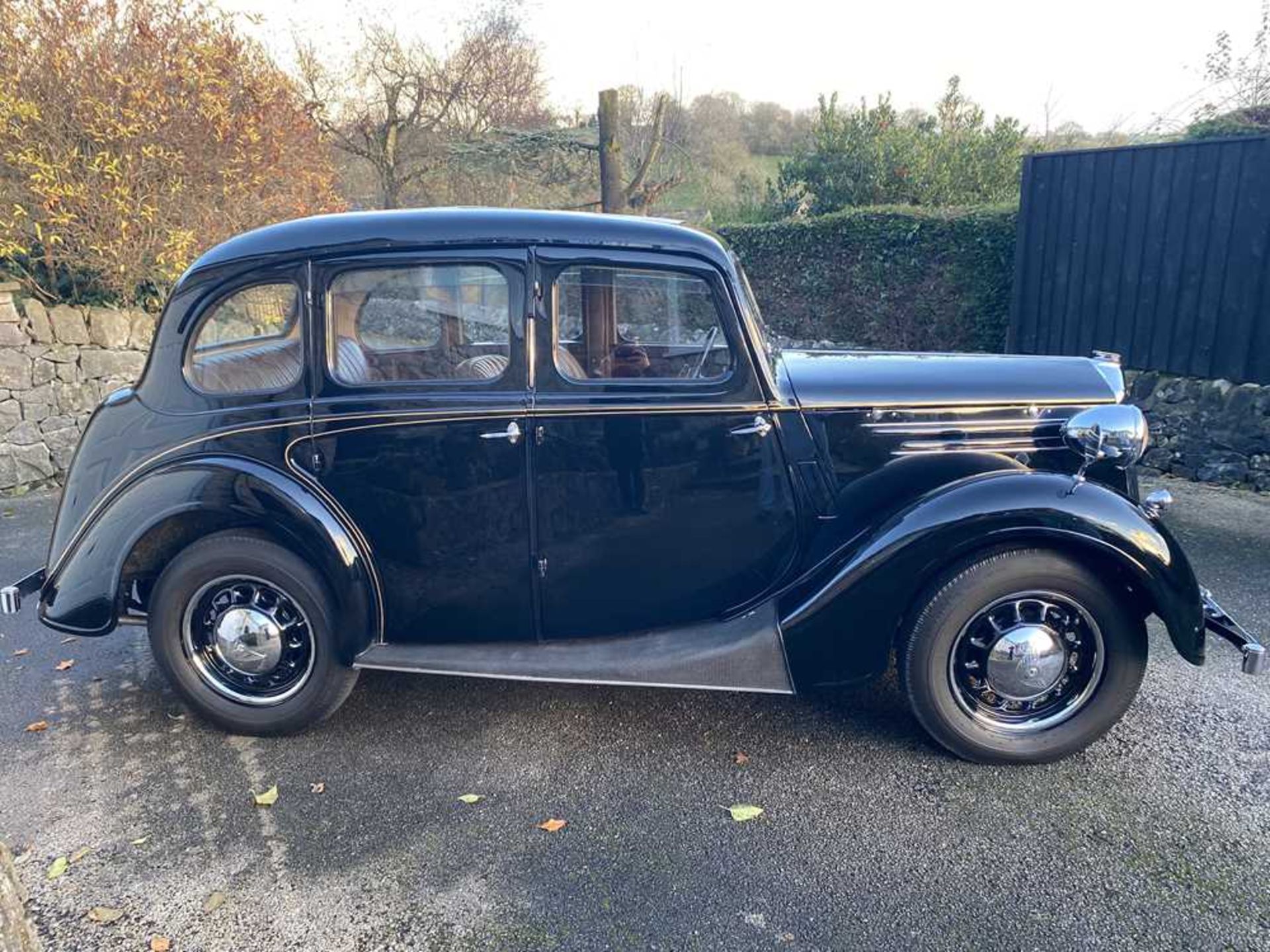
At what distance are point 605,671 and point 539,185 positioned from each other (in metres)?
12.8

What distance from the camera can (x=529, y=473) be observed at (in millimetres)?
3346

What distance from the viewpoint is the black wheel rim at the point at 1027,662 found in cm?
312

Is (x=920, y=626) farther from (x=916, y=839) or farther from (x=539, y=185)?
(x=539, y=185)

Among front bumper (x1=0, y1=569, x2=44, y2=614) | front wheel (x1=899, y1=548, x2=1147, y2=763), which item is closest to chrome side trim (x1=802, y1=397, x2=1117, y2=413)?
front wheel (x1=899, y1=548, x2=1147, y2=763)

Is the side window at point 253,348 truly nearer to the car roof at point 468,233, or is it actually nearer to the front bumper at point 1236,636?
the car roof at point 468,233

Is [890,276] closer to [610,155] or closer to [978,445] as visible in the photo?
[610,155]

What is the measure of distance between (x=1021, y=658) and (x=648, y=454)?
1548 millimetres

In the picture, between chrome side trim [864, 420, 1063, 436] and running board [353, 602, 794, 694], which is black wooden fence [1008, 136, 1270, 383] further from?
running board [353, 602, 794, 694]

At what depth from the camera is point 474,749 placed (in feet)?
11.3

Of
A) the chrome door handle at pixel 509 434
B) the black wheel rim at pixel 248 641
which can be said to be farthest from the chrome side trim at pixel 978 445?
the black wheel rim at pixel 248 641

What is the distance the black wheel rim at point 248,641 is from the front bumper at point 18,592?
0.78m

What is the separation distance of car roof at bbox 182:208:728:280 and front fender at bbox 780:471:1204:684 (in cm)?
131

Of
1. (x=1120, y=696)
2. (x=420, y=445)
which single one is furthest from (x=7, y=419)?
(x=1120, y=696)

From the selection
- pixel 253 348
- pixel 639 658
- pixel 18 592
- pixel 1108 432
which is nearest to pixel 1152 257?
pixel 1108 432
